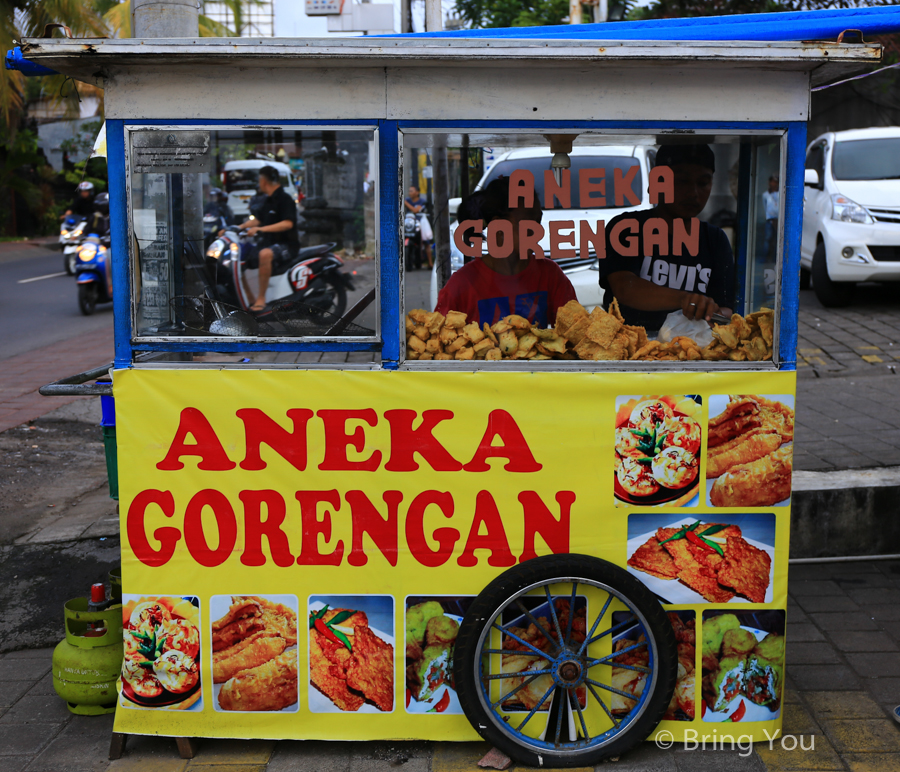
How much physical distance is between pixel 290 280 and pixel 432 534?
4.02 ft

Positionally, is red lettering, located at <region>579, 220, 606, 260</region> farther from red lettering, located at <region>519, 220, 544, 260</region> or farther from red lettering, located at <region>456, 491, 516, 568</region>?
red lettering, located at <region>456, 491, 516, 568</region>

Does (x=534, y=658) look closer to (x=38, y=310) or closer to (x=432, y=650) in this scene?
(x=432, y=650)

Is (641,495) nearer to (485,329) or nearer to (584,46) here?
(485,329)

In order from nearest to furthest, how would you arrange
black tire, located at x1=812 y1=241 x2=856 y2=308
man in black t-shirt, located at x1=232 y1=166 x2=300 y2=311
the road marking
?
man in black t-shirt, located at x1=232 y1=166 x2=300 y2=311, black tire, located at x1=812 y1=241 x2=856 y2=308, the road marking

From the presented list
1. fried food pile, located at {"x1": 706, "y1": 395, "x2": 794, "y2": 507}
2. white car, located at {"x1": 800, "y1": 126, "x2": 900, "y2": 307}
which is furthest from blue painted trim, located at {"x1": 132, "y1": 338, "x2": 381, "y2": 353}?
white car, located at {"x1": 800, "y1": 126, "x2": 900, "y2": 307}

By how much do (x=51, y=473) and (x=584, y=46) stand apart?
463 centimetres

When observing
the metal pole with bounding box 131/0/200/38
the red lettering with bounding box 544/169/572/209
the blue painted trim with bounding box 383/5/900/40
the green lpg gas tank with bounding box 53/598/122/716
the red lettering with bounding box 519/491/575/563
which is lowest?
the green lpg gas tank with bounding box 53/598/122/716

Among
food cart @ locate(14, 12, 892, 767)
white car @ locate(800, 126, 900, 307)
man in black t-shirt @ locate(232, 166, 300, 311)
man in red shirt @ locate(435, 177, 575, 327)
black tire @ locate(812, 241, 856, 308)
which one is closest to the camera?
food cart @ locate(14, 12, 892, 767)

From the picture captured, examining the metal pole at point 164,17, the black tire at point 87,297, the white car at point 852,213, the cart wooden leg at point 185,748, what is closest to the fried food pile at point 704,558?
the cart wooden leg at point 185,748

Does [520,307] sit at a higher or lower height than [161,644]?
higher

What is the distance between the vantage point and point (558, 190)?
272 cm

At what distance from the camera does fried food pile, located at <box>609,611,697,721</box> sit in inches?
107

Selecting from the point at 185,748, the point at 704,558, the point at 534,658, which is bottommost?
the point at 185,748

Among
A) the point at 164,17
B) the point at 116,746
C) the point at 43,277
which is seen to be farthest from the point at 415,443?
the point at 43,277
